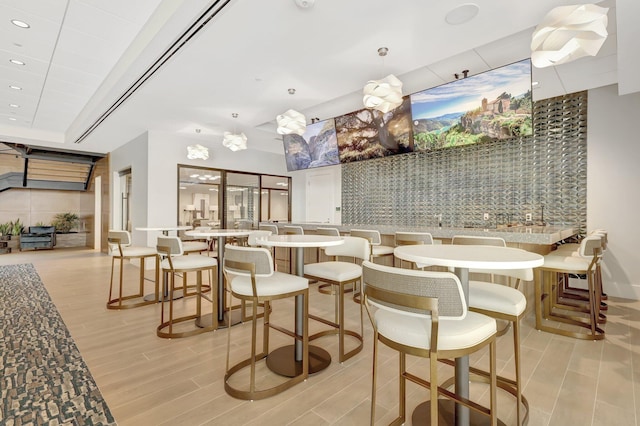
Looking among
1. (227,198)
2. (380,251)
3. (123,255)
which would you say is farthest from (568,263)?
(227,198)

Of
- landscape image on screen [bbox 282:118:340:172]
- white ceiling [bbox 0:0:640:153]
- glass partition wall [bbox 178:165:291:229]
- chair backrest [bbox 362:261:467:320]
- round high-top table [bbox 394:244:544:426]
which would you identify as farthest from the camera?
glass partition wall [bbox 178:165:291:229]

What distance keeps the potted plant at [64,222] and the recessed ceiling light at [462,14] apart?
1340cm

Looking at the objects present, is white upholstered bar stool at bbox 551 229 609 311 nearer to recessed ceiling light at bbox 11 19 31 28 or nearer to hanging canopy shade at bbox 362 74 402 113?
hanging canopy shade at bbox 362 74 402 113

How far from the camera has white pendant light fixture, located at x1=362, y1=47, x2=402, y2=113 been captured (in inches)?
132

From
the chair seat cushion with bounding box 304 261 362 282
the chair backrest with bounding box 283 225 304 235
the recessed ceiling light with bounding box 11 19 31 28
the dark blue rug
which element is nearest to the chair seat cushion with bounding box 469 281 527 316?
the chair seat cushion with bounding box 304 261 362 282

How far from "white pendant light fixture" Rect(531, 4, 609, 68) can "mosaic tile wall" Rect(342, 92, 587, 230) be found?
9.01 ft

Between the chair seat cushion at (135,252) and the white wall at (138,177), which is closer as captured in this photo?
the chair seat cushion at (135,252)

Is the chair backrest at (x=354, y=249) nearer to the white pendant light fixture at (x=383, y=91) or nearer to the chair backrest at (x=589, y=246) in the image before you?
the white pendant light fixture at (x=383, y=91)

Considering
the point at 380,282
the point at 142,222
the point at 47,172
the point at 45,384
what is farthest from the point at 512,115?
the point at 47,172

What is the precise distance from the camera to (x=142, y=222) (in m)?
6.89

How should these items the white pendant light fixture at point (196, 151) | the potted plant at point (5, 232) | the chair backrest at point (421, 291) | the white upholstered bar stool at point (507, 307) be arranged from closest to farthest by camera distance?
1. the chair backrest at point (421, 291)
2. the white upholstered bar stool at point (507, 307)
3. the white pendant light fixture at point (196, 151)
4. the potted plant at point (5, 232)

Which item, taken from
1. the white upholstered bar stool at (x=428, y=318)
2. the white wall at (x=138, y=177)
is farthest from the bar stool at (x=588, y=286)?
the white wall at (x=138, y=177)

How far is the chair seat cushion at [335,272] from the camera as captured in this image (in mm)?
2474

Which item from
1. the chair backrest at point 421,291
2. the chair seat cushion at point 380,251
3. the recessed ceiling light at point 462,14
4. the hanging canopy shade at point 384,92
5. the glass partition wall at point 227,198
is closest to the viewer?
the chair backrest at point 421,291
